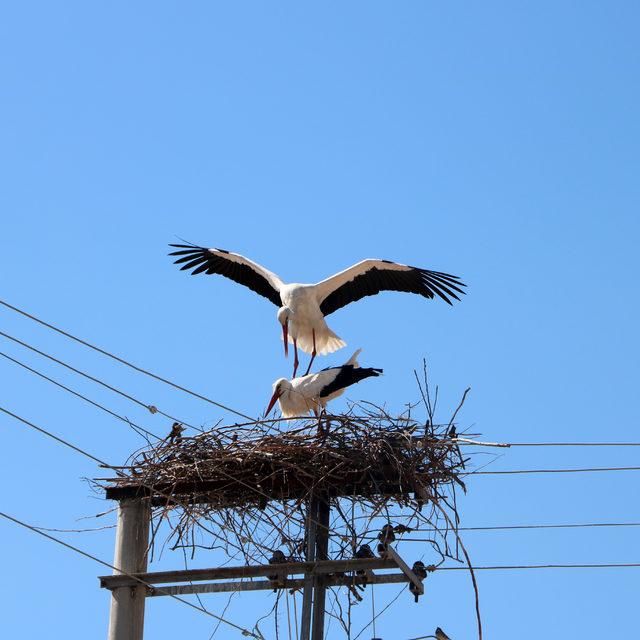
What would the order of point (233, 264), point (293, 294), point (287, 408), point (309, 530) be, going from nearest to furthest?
point (309, 530) < point (287, 408) < point (293, 294) < point (233, 264)

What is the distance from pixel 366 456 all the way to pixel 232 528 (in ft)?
2.83

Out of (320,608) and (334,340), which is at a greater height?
(334,340)

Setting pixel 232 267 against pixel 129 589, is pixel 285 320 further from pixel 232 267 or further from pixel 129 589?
pixel 129 589

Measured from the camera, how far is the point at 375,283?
12.6 metres

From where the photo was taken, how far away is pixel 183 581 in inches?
265

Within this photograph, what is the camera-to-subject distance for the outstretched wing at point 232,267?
12.9 meters

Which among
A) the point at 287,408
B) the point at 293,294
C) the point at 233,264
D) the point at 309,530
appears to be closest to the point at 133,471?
the point at 309,530

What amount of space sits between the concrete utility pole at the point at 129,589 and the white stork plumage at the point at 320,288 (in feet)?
17.2

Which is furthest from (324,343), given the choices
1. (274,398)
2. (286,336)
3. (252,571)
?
(252,571)

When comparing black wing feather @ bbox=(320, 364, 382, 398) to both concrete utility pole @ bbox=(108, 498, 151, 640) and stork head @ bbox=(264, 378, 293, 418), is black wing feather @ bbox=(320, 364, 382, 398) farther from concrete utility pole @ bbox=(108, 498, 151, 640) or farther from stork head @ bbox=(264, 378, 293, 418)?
concrete utility pole @ bbox=(108, 498, 151, 640)

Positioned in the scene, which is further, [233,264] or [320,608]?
[233,264]

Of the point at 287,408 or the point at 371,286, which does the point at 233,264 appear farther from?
the point at 287,408

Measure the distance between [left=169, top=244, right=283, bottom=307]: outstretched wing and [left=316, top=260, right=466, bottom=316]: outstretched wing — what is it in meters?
0.65

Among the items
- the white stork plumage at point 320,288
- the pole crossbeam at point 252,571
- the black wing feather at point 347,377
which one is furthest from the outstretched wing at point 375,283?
the pole crossbeam at point 252,571
